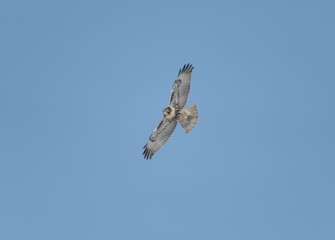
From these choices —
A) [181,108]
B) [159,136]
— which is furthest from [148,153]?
[181,108]

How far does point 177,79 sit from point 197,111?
4.22 ft

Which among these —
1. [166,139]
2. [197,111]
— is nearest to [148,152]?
[166,139]

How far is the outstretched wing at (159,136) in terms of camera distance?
25.8 meters

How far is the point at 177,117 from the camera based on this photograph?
25.4m

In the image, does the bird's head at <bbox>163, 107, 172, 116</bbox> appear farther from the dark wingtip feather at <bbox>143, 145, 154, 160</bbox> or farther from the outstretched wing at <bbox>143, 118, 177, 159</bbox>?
the dark wingtip feather at <bbox>143, 145, 154, 160</bbox>

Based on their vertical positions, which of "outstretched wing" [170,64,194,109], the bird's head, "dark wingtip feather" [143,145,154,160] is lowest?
"dark wingtip feather" [143,145,154,160]

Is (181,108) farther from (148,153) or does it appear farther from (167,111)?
(148,153)

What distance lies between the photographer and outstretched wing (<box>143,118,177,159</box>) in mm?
25766

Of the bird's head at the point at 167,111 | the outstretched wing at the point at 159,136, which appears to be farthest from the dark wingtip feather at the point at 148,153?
the bird's head at the point at 167,111

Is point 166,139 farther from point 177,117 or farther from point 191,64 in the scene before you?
point 191,64

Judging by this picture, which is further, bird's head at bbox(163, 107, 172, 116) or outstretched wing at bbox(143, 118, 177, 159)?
outstretched wing at bbox(143, 118, 177, 159)

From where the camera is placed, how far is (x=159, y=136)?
26141 millimetres

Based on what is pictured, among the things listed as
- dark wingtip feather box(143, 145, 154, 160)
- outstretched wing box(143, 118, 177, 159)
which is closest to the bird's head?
outstretched wing box(143, 118, 177, 159)

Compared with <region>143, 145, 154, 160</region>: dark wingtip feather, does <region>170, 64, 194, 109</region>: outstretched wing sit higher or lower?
higher
